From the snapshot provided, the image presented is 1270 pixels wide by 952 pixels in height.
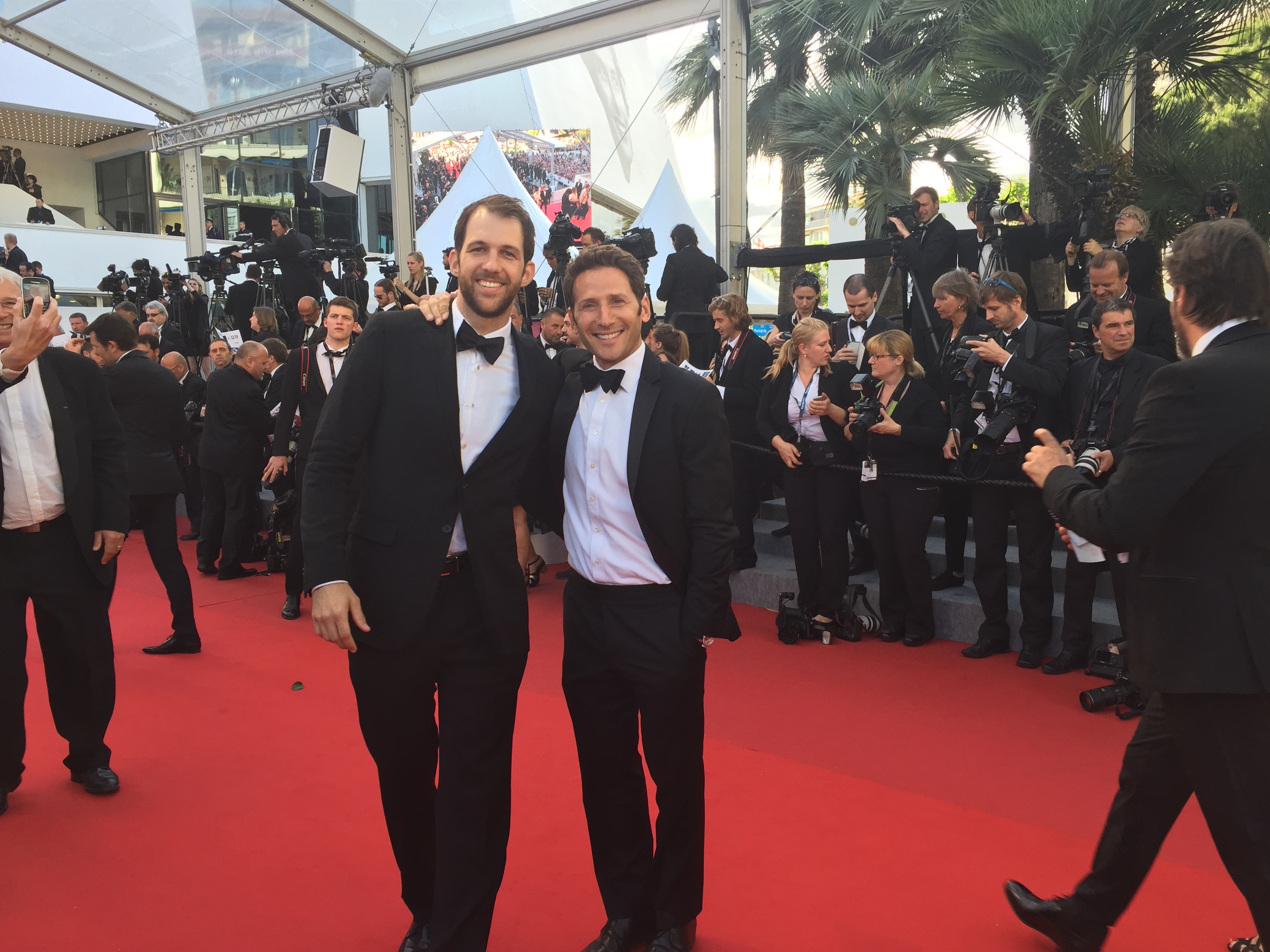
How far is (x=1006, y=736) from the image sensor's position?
3.64m

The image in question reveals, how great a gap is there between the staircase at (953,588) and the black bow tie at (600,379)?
2.96 meters

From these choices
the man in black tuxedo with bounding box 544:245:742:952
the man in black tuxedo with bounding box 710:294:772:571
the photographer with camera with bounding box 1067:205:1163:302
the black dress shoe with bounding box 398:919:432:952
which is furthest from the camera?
the man in black tuxedo with bounding box 710:294:772:571

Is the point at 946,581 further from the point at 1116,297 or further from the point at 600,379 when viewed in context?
the point at 600,379

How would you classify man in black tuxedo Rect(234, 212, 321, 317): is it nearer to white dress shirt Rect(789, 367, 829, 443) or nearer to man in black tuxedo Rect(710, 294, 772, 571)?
man in black tuxedo Rect(710, 294, 772, 571)

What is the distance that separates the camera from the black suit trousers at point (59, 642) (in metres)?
3.07

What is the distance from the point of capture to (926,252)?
594 cm

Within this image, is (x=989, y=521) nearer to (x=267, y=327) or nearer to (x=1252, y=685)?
(x=1252, y=685)

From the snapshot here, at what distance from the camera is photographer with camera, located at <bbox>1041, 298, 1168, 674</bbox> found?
4051 mm

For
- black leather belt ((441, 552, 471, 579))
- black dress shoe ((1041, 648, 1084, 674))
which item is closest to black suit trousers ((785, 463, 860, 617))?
black dress shoe ((1041, 648, 1084, 674))

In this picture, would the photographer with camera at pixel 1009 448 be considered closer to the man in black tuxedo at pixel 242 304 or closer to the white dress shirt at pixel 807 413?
the white dress shirt at pixel 807 413

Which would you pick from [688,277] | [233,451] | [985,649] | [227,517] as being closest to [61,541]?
[233,451]

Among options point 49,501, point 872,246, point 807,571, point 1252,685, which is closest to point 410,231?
point 872,246

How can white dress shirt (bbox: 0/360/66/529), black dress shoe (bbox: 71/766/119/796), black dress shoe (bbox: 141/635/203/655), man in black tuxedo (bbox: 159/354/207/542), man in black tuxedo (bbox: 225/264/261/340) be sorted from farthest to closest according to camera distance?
man in black tuxedo (bbox: 225/264/261/340) < man in black tuxedo (bbox: 159/354/207/542) < black dress shoe (bbox: 141/635/203/655) < black dress shoe (bbox: 71/766/119/796) < white dress shirt (bbox: 0/360/66/529)

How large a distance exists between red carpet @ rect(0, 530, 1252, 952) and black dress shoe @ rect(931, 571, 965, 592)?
1.85ft
